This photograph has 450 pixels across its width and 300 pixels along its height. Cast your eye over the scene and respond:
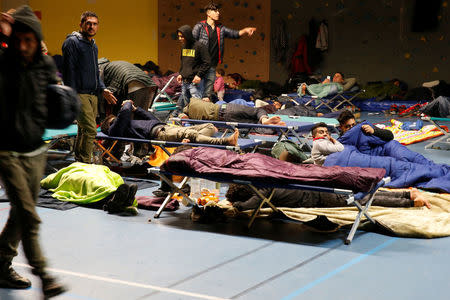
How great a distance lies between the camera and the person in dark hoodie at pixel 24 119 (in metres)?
2.94

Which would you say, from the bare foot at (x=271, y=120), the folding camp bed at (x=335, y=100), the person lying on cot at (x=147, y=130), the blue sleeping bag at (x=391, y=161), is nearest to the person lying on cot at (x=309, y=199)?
the blue sleeping bag at (x=391, y=161)

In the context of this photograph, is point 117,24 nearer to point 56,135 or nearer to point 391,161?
point 56,135

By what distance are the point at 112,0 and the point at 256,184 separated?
13505mm

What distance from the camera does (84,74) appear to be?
610 centimetres

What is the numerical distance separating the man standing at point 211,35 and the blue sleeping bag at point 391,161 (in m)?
3.13

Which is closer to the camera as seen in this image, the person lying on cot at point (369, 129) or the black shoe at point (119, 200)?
the black shoe at point (119, 200)

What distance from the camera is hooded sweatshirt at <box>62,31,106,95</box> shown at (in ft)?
19.7

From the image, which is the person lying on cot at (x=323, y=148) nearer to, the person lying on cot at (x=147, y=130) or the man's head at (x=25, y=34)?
the person lying on cot at (x=147, y=130)

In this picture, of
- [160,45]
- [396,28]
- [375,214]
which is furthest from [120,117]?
[160,45]

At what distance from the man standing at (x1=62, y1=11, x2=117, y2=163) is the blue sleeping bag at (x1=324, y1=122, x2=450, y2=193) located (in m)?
2.34

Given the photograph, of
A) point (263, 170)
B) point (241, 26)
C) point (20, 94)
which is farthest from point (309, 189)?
point (241, 26)

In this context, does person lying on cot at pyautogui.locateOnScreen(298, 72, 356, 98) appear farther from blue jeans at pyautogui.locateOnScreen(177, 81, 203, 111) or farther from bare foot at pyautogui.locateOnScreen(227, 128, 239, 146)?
bare foot at pyautogui.locateOnScreen(227, 128, 239, 146)

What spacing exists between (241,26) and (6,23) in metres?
13.2

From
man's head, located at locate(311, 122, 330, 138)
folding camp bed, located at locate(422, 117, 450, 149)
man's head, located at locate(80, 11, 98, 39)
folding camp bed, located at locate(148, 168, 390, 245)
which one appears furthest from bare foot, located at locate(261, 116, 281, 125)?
folding camp bed, located at locate(148, 168, 390, 245)
